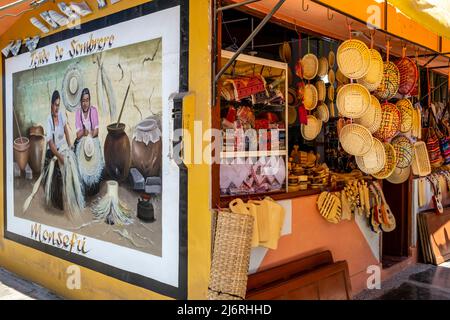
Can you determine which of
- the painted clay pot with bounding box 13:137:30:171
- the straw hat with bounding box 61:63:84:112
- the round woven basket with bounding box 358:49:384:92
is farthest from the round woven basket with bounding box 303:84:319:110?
the painted clay pot with bounding box 13:137:30:171

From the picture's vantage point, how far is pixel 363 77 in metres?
4.19

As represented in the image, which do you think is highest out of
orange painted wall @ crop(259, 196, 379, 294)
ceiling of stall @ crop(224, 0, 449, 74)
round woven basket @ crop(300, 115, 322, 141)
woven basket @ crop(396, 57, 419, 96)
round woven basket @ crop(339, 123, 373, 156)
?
ceiling of stall @ crop(224, 0, 449, 74)

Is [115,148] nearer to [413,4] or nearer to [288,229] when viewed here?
[288,229]

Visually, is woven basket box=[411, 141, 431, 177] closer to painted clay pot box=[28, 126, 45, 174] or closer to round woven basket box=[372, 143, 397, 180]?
round woven basket box=[372, 143, 397, 180]

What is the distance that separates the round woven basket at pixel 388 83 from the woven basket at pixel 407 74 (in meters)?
0.19

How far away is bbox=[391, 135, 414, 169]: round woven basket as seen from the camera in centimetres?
494

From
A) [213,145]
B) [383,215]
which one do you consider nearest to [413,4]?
[213,145]

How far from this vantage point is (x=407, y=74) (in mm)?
4828

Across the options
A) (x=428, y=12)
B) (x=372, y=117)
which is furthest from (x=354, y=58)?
(x=428, y=12)

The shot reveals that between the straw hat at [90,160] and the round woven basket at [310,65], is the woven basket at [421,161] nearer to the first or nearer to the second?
Result: the round woven basket at [310,65]

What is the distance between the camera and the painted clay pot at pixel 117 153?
4234mm

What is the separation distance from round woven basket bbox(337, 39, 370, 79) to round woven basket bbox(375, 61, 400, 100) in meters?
0.58

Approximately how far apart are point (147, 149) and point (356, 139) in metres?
2.03

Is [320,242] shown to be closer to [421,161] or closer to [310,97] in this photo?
[310,97]
